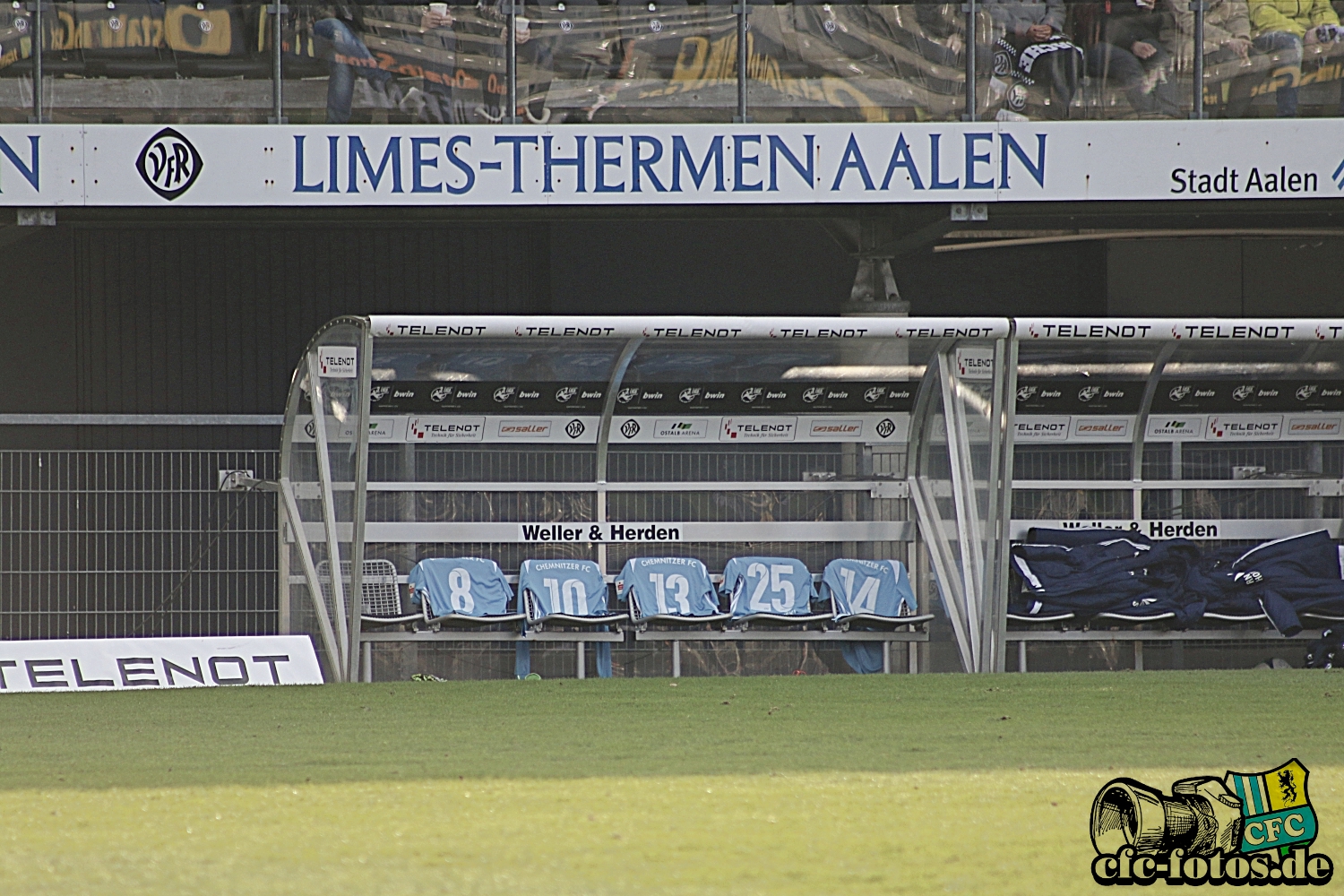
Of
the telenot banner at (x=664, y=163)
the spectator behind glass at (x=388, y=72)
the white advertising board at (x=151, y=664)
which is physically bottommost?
the white advertising board at (x=151, y=664)

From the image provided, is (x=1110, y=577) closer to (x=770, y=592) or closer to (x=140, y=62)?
(x=770, y=592)

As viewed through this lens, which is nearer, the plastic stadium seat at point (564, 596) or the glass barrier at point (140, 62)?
the plastic stadium seat at point (564, 596)

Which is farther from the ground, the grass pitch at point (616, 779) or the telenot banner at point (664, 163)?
the telenot banner at point (664, 163)

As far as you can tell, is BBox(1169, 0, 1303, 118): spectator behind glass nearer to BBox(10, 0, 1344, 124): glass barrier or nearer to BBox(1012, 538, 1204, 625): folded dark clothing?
BBox(10, 0, 1344, 124): glass barrier

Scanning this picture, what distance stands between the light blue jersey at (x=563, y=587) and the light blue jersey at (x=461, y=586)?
0.16 metres

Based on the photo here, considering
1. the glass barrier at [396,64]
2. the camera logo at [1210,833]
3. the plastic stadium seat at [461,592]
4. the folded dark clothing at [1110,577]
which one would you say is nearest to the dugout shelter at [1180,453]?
the folded dark clothing at [1110,577]

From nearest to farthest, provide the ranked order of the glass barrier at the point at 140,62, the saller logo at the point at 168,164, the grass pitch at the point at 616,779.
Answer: the grass pitch at the point at 616,779 → the glass barrier at the point at 140,62 → the saller logo at the point at 168,164

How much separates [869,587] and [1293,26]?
478 cm

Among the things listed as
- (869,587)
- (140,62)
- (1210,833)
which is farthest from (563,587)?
(1210,833)

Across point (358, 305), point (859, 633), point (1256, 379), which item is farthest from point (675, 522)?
point (358, 305)

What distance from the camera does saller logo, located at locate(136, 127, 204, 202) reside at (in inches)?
396

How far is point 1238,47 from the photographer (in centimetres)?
1012

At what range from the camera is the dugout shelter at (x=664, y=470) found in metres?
8.62

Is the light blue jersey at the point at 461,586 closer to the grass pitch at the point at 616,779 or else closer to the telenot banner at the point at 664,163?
the grass pitch at the point at 616,779
